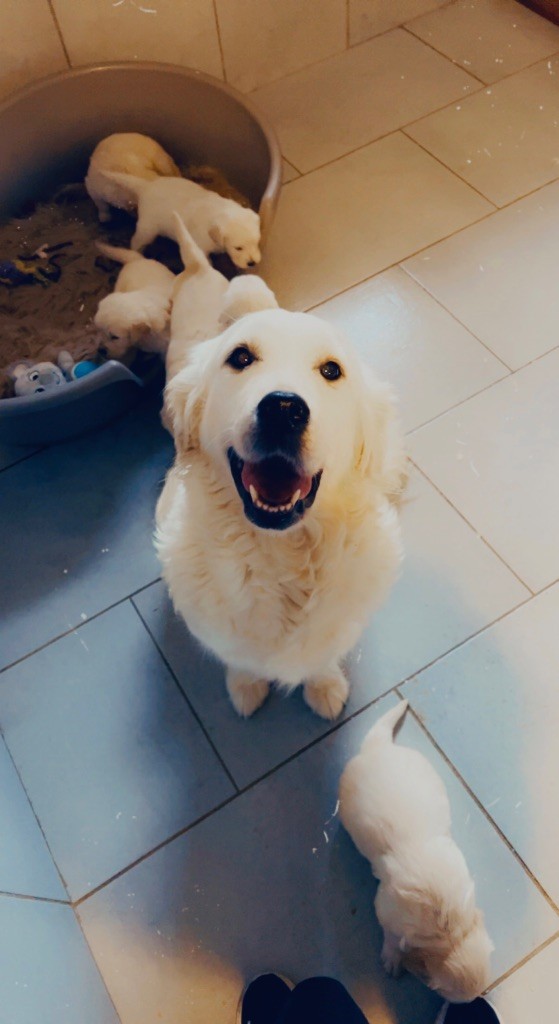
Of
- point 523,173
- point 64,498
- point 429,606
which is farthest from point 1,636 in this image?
point 523,173

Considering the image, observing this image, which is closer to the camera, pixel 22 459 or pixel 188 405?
pixel 188 405

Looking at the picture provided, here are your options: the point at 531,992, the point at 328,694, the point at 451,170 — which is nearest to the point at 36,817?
the point at 328,694

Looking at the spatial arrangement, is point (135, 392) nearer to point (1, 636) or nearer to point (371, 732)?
point (1, 636)

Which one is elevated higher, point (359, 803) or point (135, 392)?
point (135, 392)

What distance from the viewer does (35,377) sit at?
1933 millimetres

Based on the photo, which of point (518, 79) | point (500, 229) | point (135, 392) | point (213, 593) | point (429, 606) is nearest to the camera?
point (213, 593)

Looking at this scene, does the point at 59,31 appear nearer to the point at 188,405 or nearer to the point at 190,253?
the point at 190,253

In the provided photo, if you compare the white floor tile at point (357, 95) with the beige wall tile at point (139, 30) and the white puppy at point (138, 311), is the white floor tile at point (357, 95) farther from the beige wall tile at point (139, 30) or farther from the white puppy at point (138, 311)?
the white puppy at point (138, 311)

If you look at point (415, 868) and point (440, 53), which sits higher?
point (440, 53)

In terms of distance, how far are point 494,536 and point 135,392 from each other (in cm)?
101

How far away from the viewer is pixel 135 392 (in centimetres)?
195

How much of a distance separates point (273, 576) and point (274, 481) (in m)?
0.19

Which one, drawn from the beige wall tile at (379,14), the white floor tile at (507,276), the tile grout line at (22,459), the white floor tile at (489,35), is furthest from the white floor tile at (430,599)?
the beige wall tile at (379,14)

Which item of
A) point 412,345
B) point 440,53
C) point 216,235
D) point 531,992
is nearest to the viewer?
point 531,992
